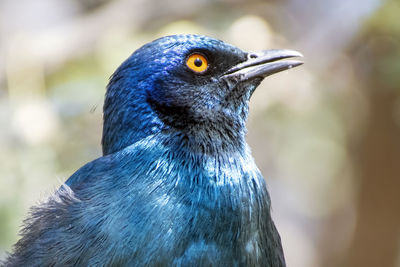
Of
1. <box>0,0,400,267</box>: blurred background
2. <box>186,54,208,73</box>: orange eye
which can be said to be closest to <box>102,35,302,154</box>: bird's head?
<box>186,54,208,73</box>: orange eye

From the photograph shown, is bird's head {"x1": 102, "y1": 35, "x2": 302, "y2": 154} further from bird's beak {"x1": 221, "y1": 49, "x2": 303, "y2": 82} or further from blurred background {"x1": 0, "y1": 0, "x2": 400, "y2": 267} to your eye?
blurred background {"x1": 0, "y1": 0, "x2": 400, "y2": 267}

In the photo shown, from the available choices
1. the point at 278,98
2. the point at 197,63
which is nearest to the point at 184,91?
the point at 197,63

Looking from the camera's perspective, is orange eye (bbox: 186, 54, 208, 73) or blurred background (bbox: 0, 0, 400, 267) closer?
orange eye (bbox: 186, 54, 208, 73)

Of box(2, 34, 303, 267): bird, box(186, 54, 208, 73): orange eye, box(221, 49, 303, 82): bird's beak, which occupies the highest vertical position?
box(186, 54, 208, 73): orange eye

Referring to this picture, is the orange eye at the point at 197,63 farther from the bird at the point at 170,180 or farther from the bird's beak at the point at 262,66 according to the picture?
the bird's beak at the point at 262,66

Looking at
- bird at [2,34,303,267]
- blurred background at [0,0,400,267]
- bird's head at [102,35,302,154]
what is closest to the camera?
bird at [2,34,303,267]

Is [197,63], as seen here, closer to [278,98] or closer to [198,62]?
[198,62]

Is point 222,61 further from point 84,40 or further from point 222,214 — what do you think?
point 84,40
